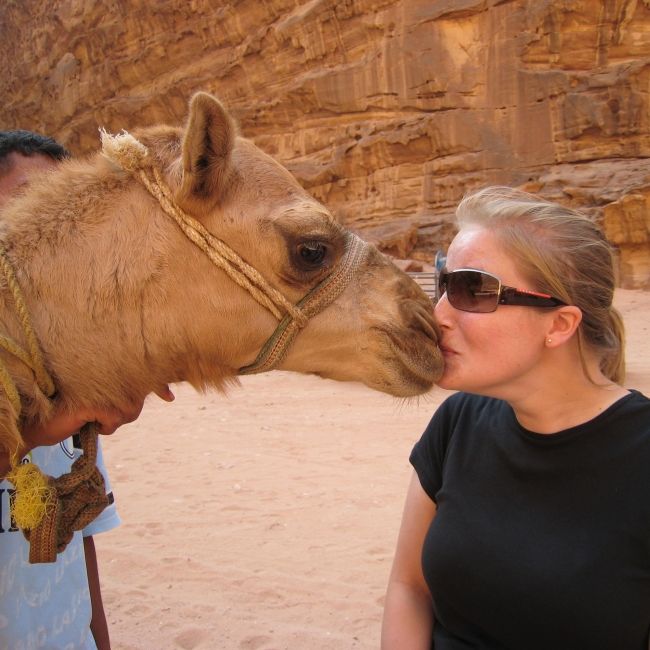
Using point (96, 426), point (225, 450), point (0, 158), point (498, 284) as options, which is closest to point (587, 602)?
point (498, 284)

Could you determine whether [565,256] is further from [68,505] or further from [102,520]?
[102,520]

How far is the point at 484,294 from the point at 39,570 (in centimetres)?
181

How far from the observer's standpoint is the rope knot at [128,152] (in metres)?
1.90

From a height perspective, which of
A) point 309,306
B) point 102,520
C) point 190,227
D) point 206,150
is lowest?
point 102,520

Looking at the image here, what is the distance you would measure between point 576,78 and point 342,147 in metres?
9.05

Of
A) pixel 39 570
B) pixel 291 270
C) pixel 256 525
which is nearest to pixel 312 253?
pixel 291 270

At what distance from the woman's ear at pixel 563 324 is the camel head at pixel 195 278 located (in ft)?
1.21

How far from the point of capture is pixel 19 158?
2.30 metres

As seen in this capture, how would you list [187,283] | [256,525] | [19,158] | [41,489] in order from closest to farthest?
[41,489] < [187,283] < [19,158] < [256,525]

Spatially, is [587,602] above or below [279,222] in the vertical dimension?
below

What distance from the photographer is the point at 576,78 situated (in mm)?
21641

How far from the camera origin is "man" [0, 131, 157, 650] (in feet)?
6.77

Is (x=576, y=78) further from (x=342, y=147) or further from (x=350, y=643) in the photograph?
(x=350, y=643)

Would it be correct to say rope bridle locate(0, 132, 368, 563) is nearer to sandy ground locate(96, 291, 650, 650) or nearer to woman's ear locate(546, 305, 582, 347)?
woman's ear locate(546, 305, 582, 347)
